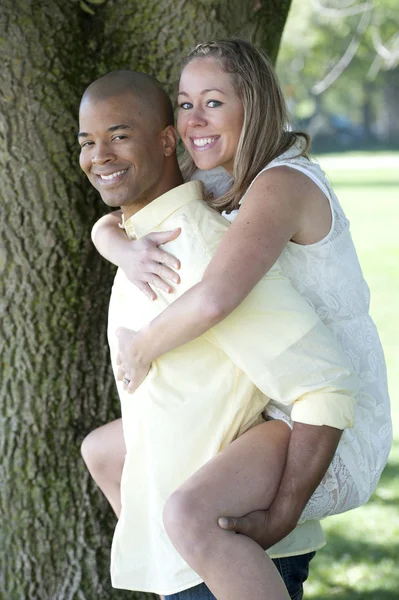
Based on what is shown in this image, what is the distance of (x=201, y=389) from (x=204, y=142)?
2.43 feet

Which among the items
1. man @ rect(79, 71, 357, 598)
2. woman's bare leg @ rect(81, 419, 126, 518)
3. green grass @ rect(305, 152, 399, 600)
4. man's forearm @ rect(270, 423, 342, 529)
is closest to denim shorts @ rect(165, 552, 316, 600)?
man @ rect(79, 71, 357, 598)

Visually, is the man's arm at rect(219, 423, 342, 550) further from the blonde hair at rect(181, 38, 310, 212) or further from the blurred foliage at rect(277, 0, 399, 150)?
the blurred foliage at rect(277, 0, 399, 150)

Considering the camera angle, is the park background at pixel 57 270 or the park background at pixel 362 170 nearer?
the park background at pixel 57 270

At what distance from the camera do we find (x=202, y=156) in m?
2.75

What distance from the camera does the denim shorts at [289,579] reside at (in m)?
2.57

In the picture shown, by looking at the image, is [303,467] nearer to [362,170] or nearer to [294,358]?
[294,358]

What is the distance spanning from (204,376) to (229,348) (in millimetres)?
121

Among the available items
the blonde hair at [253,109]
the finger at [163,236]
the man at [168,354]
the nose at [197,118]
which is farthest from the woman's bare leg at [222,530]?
the nose at [197,118]

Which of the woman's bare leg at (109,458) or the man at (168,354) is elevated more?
the man at (168,354)

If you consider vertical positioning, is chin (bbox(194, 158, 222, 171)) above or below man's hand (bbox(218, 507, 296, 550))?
above

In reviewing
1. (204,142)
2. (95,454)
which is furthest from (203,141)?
(95,454)

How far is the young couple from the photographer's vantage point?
94.1 inches

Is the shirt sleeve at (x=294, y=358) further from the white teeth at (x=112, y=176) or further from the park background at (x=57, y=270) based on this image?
the park background at (x=57, y=270)

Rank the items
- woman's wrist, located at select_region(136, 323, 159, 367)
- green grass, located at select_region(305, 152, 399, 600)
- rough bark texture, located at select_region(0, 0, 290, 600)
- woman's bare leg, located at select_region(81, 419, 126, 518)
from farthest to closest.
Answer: green grass, located at select_region(305, 152, 399, 600) → rough bark texture, located at select_region(0, 0, 290, 600) → woman's bare leg, located at select_region(81, 419, 126, 518) → woman's wrist, located at select_region(136, 323, 159, 367)
